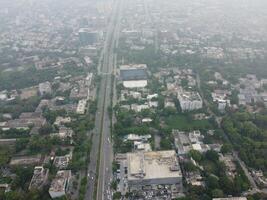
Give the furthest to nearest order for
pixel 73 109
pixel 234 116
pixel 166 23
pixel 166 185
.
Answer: pixel 166 23, pixel 73 109, pixel 234 116, pixel 166 185

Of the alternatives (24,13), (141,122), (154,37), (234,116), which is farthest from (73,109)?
(24,13)

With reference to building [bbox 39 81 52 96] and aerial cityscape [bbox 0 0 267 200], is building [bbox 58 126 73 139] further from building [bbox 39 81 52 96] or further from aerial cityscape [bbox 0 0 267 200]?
building [bbox 39 81 52 96]

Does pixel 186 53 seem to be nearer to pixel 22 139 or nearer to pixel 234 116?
pixel 234 116

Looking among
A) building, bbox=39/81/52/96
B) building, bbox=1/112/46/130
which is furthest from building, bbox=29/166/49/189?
building, bbox=39/81/52/96

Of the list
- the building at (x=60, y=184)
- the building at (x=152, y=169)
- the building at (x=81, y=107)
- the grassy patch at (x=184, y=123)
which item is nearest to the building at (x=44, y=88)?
the building at (x=81, y=107)

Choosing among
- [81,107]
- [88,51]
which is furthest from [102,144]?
[88,51]
